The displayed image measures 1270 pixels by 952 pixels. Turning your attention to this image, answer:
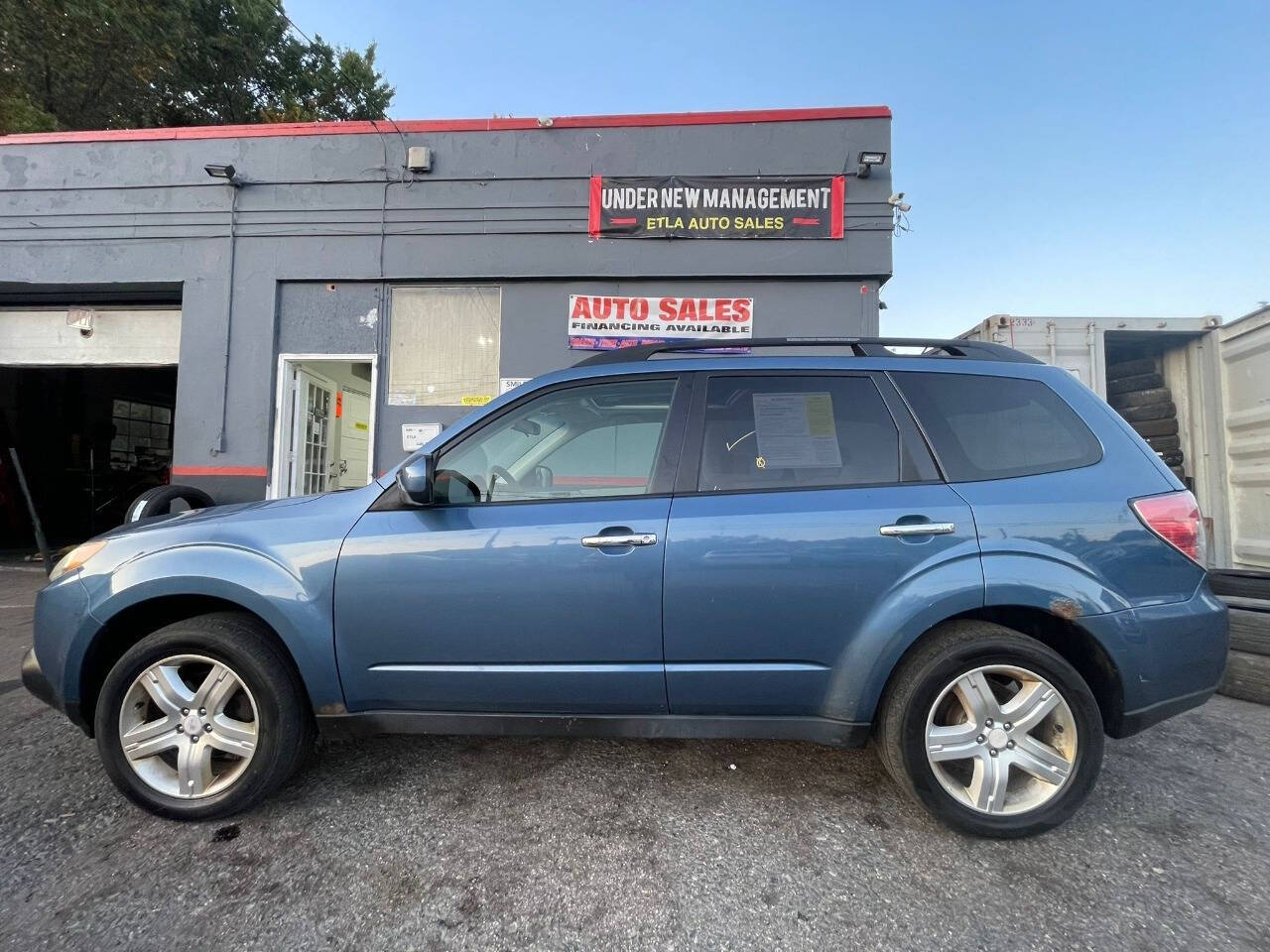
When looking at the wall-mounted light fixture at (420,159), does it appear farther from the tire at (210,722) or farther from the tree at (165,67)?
the tree at (165,67)

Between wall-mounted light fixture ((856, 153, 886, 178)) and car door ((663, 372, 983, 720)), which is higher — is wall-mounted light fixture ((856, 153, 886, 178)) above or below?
above

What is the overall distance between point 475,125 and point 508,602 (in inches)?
257

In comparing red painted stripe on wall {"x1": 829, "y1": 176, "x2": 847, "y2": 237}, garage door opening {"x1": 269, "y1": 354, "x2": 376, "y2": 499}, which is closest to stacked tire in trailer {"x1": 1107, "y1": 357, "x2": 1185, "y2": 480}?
red painted stripe on wall {"x1": 829, "y1": 176, "x2": 847, "y2": 237}

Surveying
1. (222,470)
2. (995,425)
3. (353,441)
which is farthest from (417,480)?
(353,441)

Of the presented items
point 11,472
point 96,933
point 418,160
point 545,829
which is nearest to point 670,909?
point 545,829

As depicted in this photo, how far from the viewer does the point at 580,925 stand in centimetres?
175

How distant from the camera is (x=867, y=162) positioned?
249 inches

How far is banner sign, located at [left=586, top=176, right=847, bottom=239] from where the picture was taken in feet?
21.3

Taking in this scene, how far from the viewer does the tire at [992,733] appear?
6.95 feet

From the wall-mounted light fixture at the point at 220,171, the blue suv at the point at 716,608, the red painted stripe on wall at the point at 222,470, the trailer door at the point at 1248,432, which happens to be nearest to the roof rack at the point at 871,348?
the blue suv at the point at 716,608

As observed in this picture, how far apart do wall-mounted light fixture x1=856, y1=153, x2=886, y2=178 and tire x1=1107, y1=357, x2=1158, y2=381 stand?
3.40 m

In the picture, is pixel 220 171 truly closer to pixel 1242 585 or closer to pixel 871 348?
pixel 871 348

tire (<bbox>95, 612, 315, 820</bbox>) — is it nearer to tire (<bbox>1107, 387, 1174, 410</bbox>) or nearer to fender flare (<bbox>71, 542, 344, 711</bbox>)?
fender flare (<bbox>71, 542, 344, 711</bbox>)

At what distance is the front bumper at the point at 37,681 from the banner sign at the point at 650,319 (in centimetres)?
509
